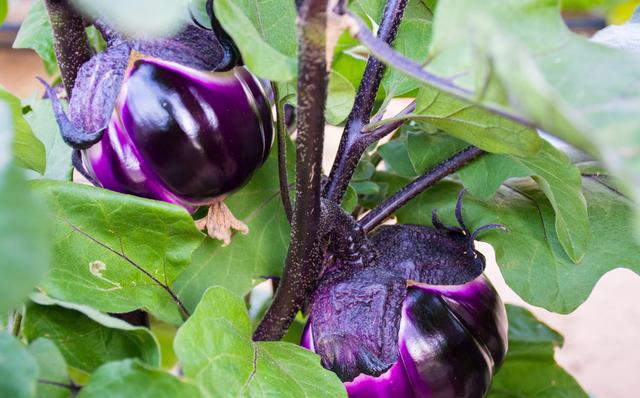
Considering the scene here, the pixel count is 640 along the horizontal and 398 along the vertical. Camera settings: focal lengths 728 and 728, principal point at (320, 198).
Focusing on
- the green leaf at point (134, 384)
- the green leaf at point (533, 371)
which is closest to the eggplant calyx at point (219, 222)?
the green leaf at point (134, 384)

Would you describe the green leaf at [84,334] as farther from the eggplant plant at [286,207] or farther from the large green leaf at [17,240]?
the large green leaf at [17,240]

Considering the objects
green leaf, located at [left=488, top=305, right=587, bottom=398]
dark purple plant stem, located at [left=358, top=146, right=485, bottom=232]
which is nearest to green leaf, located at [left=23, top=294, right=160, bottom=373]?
dark purple plant stem, located at [left=358, top=146, right=485, bottom=232]

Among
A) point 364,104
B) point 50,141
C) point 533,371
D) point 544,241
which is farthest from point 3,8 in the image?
point 533,371

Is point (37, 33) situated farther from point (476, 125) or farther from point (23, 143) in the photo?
point (476, 125)

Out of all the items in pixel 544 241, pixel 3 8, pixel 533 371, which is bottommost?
pixel 533 371

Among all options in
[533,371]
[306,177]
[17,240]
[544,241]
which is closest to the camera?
[17,240]

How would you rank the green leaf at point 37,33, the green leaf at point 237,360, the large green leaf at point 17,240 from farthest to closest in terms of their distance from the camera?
the green leaf at point 37,33
the green leaf at point 237,360
the large green leaf at point 17,240

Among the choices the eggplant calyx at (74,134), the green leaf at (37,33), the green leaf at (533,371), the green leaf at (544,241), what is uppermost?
the eggplant calyx at (74,134)

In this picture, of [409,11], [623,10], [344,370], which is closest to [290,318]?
[344,370]
